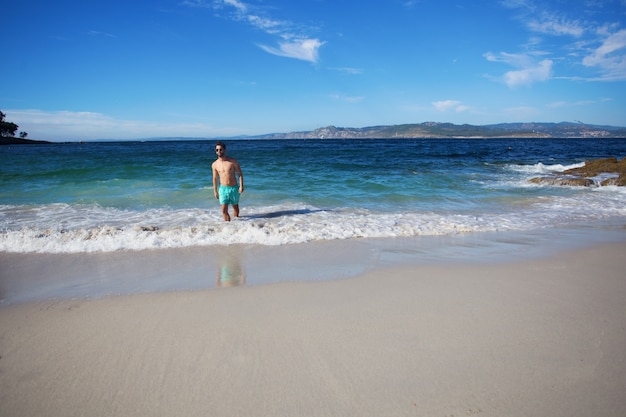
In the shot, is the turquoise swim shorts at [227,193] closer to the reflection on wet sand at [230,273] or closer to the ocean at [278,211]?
the ocean at [278,211]

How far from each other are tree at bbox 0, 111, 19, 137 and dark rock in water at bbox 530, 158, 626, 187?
113959mm

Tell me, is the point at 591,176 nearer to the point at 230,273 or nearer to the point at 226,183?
the point at 226,183

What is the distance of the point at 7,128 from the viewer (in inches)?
3378

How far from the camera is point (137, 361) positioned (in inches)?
99.9

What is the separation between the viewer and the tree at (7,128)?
84562 mm

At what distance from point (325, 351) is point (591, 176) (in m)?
18.8

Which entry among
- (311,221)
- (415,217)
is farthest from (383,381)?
(415,217)

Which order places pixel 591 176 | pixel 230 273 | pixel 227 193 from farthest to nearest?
pixel 591 176 < pixel 227 193 < pixel 230 273

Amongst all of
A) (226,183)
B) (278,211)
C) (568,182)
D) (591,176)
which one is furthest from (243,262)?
(591,176)

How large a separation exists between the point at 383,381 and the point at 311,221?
5349mm

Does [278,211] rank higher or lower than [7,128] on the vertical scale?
lower

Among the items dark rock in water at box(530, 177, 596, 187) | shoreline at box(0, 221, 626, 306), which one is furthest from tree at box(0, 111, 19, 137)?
dark rock in water at box(530, 177, 596, 187)

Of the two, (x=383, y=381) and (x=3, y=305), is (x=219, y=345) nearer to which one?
(x=383, y=381)

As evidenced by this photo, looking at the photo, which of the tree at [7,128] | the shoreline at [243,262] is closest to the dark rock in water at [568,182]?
the shoreline at [243,262]
